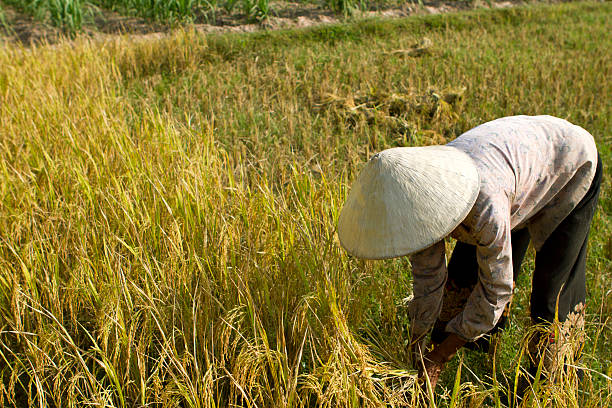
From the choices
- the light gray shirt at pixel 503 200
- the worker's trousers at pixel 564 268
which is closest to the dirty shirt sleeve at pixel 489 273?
the light gray shirt at pixel 503 200

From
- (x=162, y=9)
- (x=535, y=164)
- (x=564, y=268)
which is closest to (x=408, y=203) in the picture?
(x=535, y=164)

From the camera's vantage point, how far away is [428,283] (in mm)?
1479

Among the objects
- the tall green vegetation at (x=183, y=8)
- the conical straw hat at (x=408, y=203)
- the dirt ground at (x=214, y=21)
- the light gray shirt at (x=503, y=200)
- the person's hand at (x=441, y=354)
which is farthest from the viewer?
the dirt ground at (x=214, y=21)

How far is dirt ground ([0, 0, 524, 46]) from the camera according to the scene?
7039 mm

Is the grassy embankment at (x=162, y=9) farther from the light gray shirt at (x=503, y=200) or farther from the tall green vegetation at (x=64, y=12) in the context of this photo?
the light gray shirt at (x=503, y=200)

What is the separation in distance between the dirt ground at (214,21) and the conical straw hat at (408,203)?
235 inches

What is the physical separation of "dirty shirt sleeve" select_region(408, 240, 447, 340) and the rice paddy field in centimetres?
18

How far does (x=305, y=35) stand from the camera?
6359 mm

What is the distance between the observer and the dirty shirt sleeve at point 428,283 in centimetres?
145

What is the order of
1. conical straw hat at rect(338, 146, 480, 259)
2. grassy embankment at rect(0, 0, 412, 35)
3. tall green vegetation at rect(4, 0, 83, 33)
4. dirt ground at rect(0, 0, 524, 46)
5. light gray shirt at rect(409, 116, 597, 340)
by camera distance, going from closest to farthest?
conical straw hat at rect(338, 146, 480, 259) < light gray shirt at rect(409, 116, 597, 340) < tall green vegetation at rect(4, 0, 83, 33) < grassy embankment at rect(0, 0, 412, 35) < dirt ground at rect(0, 0, 524, 46)

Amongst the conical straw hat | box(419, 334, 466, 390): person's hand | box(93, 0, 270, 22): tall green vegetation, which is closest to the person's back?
the conical straw hat

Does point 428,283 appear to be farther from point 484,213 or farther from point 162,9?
point 162,9

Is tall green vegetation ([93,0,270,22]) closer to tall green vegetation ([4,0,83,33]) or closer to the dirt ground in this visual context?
the dirt ground

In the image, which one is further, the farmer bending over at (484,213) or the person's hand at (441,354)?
the person's hand at (441,354)
